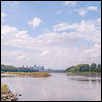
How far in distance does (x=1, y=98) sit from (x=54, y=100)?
1065 centimetres

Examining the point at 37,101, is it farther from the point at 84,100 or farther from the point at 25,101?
the point at 84,100

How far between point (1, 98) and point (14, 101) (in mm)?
2552

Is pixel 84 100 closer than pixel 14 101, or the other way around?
pixel 14 101

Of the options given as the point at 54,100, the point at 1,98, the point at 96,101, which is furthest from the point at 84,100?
the point at 1,98

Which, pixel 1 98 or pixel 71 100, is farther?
pixel 71 100

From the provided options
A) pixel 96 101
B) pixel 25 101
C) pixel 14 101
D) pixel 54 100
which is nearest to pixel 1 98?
pixel 14 101

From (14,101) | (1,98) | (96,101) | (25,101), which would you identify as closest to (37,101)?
(25,101)

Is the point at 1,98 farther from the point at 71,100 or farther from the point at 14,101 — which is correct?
the point at 71,100

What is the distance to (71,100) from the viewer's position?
2622 cm

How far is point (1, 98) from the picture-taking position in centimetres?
2386

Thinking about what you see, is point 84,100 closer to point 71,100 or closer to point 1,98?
point 71,100

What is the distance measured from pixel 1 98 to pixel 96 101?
19.3 m

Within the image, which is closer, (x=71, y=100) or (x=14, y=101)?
(x=14, y=101)

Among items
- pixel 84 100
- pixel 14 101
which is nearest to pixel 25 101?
pixel 14 101
